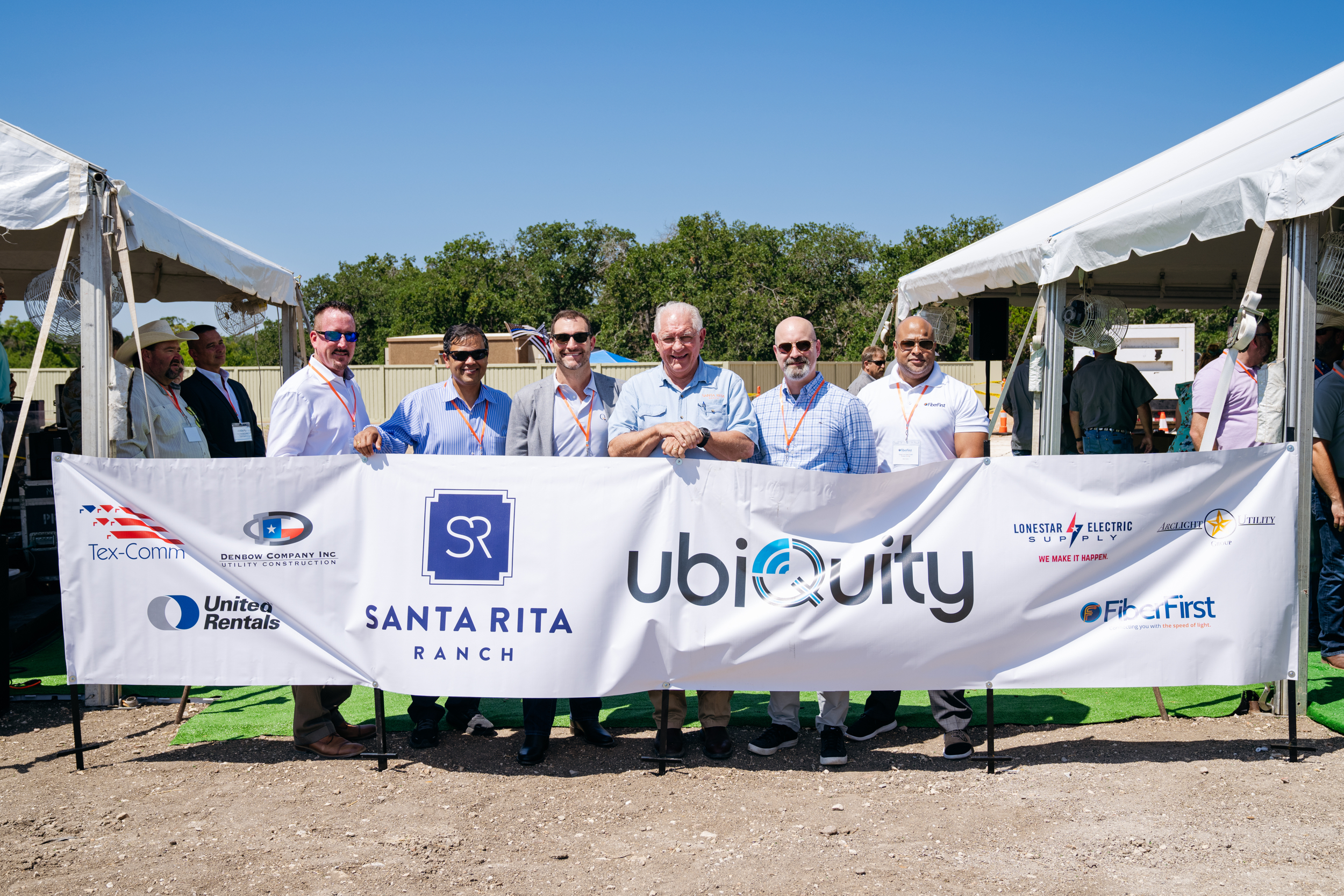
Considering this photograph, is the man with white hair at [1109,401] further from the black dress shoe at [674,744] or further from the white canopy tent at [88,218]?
the white canopy tent at [88,218]

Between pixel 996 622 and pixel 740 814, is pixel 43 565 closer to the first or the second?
pixel 740 814

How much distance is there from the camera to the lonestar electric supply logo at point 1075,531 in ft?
13.1

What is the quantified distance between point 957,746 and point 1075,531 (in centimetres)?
109

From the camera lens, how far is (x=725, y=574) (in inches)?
157

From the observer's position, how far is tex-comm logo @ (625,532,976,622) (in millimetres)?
3973

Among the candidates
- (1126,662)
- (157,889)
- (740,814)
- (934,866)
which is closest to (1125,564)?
(1126,662)

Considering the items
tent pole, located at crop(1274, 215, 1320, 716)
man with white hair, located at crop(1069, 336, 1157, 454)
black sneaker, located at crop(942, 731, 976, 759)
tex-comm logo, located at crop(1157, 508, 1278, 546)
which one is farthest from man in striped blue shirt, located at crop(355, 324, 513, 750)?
man with white hair, located at crop(1069, 336, 1157, 454)

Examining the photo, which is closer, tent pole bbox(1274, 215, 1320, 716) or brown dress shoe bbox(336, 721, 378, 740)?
tent pole bbox(1274, 215, 1320, 716)

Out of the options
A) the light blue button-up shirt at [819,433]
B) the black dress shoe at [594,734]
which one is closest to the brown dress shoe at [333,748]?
the black dress shoe at [594,734]

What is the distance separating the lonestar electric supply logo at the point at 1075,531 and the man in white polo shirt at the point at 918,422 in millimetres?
453

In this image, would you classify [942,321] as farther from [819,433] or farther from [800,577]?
[800,577]

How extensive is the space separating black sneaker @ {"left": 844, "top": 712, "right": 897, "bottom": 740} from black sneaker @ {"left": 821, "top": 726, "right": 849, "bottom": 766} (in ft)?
1.03

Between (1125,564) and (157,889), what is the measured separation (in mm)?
3874

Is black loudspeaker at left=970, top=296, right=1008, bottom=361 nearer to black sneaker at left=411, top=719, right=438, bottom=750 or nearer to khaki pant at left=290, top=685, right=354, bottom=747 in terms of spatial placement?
black sneaker at left=411, top=719, right=438, bottom=750
